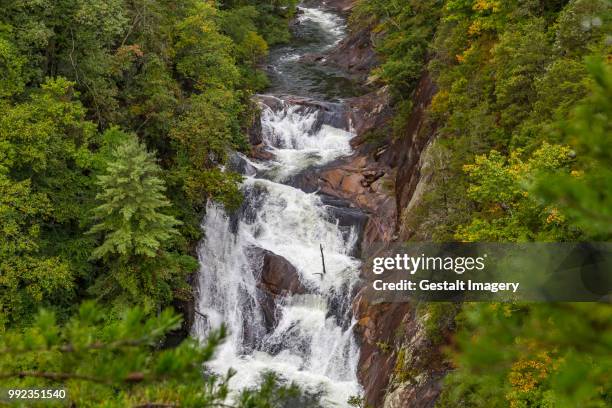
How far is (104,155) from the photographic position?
59.3 feet

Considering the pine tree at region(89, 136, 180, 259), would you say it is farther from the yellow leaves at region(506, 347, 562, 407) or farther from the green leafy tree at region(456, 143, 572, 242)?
the yellow leaves at region(506, 347, 562, 407)

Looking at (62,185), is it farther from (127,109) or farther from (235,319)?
(235,319)

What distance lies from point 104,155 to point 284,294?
28.8ft

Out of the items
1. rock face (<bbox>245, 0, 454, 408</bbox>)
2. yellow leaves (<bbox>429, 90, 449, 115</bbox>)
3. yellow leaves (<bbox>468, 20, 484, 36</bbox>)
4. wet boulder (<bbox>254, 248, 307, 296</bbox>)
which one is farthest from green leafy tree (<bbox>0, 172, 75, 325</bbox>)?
yellow leaves (<bbox>468, 20, 484, 36</bbox>)

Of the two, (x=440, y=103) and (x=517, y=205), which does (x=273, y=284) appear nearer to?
(x=440, y=103)

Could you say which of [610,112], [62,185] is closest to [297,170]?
[62,185]

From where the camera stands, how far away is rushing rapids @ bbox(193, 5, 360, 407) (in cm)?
1862

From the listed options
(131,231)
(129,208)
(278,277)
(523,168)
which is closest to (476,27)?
(523,168)

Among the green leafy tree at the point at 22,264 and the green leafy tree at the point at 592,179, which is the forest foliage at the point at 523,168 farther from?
the green leafy tree at the point at 22,264

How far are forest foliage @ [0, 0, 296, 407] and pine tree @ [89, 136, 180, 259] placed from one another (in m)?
0.05

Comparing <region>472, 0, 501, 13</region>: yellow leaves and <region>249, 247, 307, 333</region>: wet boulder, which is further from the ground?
<region>472, 0, 501, 13</region>: yellow leaves

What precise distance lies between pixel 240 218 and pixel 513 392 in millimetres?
15069

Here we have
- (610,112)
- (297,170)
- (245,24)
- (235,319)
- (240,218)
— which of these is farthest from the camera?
(245,24)

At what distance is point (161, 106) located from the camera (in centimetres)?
2169
